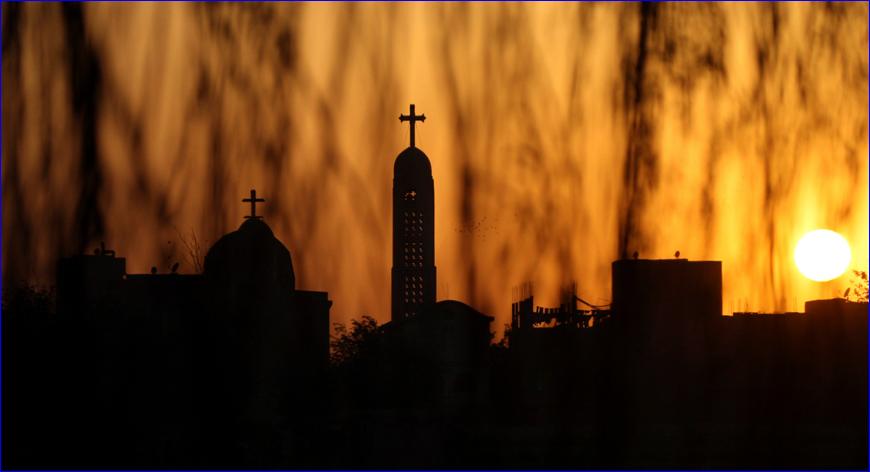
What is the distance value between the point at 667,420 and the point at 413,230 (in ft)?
229

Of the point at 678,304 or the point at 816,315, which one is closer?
the point at 678,304

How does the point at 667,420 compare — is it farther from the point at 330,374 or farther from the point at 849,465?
the point at 330,374

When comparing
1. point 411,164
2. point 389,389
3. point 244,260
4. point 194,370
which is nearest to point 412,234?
point 411,164

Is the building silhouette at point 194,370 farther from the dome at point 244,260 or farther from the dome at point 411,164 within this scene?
the dome at point 411,164

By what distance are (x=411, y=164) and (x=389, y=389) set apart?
48.8m

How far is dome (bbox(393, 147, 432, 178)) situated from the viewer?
102 m

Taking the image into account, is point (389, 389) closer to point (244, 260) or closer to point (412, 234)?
point (244, 260)

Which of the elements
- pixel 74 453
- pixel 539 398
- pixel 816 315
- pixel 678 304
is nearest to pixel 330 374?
pixel 678 304

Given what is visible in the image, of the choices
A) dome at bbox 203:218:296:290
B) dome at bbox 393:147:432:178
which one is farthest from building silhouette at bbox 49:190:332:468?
dome at bbox 393:147:432:178

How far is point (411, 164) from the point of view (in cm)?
10231

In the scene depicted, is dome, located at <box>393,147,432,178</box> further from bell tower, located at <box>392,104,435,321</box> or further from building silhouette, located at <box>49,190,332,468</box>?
building silhouette, located at <box>49,190,332,468</box>

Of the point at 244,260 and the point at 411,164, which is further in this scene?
the point at 411,164

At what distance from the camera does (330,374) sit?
52.2 meters

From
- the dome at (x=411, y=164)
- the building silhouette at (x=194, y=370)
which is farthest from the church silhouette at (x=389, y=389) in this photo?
the dome at (x=411, y=164)
